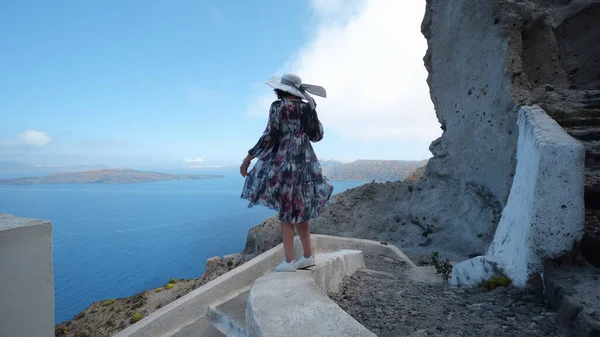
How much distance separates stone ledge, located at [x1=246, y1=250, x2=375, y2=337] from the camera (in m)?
2.04

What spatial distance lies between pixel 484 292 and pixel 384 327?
51.8 inches

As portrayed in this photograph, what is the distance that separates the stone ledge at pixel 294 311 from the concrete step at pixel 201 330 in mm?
840

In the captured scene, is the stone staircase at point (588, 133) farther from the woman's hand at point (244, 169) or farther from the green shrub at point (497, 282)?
the woman's hand at point (244, 169)

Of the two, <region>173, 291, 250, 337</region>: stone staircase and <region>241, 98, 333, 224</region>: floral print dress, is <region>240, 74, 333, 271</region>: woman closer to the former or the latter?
<region>241, 98, 333, 224</region>: floral print dress

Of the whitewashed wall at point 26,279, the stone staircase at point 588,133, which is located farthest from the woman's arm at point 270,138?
the stone staircase at point 588,133

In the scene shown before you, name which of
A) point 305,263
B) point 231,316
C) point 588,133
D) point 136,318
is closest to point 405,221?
point 588,133

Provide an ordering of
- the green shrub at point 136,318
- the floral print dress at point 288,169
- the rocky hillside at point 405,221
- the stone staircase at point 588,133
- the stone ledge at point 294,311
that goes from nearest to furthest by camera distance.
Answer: the stone ledge at point 294,311, the stone staircase at point 588,133, the floral print dress at point 288,169, the rocky hillside at point 405,221, the green shrub at point 136,318

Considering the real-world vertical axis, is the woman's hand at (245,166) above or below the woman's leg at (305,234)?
above

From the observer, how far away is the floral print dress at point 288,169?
3.14 metres

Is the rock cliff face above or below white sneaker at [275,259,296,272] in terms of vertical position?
above

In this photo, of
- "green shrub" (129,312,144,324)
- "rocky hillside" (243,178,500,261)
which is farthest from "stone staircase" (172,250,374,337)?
"green shrub" (129,312,144,324)

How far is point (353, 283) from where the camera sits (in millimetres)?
3873

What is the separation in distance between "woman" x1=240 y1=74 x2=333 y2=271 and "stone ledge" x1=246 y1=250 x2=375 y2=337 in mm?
442

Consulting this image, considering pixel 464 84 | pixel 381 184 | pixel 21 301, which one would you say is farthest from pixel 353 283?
pixel 381 184
